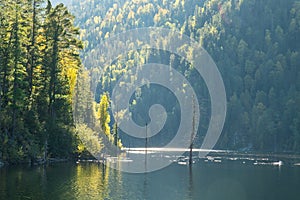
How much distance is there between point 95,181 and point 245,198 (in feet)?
58.1

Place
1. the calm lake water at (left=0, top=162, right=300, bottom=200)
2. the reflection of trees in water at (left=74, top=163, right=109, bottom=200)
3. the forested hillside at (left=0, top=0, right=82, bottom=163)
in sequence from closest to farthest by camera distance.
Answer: the reflection of trees in water at (left=74, top=163, right=109, bottom=200) → the calm lake water at (left=0, top=162, right=300, bottom=200) → the forested hillside at (left=0, top=0, right=82, bottom=163)

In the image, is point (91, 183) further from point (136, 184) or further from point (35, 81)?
point (35, 81)

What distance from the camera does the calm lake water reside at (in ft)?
164

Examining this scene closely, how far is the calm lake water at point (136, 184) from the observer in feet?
164

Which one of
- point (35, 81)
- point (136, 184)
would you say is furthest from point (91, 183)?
point (35, 81)

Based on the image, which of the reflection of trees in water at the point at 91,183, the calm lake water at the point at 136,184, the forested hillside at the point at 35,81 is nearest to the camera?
the reflection of trees in water at the point at 91,183

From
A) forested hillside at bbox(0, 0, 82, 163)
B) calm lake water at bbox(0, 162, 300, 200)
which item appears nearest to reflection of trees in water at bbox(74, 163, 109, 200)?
calm lake water at bbox(0, 162, 300, 200)

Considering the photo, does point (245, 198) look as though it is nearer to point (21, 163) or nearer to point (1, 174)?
point (1, 174)

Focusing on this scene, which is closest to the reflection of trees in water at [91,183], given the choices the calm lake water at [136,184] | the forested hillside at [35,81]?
the calm lake water at [136,184]

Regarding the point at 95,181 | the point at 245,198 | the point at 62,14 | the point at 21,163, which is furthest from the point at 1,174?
the point at 62,14

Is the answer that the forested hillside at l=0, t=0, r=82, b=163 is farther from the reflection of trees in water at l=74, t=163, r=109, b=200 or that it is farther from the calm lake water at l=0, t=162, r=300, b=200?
the reflection of trees in water at l=74, t=163, r=109, b=200

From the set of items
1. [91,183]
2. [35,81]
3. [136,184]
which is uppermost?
[35,81]

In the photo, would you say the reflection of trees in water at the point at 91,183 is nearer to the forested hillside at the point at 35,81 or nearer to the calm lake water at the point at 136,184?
the calm lake water at the point at 136,184

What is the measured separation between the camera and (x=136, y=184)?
2440 inches
